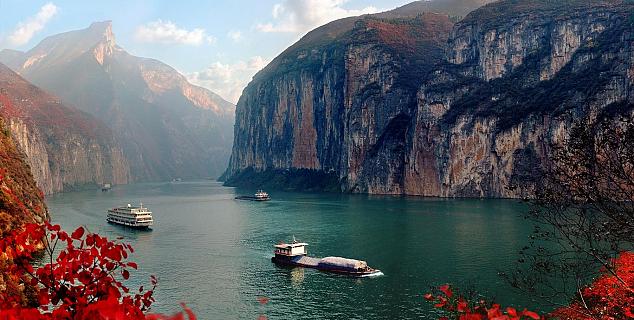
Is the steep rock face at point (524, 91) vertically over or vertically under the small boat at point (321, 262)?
over

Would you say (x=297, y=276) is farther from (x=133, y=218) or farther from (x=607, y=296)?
(x=133, y=218)

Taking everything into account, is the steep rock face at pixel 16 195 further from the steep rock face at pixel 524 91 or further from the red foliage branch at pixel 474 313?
the steep rock face at pixel 524 91

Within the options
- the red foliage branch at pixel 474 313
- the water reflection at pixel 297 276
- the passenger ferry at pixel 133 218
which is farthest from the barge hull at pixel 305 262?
the passenger ferry at pixel 133 218

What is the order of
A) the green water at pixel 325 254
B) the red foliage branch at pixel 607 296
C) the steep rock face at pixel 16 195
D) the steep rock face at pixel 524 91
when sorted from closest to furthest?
the red foliage branch at pixel 607 296 < the steep rock face at pixel 16 195 < the green water at pixel 325 254 < the steep rock face at pixel 524 91

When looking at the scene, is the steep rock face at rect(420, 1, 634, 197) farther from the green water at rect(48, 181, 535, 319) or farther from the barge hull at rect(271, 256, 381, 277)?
the barge hull at rect(271, 256, 381, 277)

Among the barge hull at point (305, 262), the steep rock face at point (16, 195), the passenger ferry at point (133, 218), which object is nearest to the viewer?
the steep rock face at point (16, 195)

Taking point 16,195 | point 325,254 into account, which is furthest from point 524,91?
point 16,195

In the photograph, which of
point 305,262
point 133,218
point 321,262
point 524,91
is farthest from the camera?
point 524,91

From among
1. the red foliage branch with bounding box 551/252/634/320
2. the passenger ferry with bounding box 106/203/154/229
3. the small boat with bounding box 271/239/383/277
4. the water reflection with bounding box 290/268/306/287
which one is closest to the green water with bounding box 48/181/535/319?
the water reflection with bounding box 290/268/306/287
